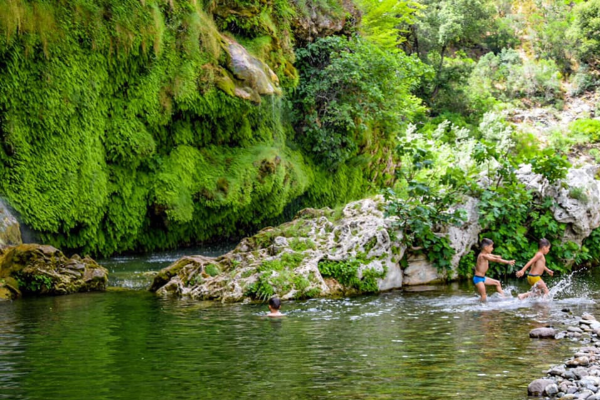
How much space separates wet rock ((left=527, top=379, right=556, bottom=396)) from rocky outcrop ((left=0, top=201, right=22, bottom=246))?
1007cm

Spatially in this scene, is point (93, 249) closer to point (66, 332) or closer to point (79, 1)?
point (79, 1)

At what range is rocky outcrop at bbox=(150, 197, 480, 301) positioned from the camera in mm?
12008

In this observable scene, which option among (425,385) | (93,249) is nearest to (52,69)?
(93,249)

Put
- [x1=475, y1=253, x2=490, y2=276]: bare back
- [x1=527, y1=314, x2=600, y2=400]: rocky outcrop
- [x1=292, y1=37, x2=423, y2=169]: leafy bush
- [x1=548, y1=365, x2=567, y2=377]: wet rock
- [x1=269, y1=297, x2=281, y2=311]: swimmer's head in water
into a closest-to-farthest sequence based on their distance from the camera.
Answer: [x1=527, y1=314, x2=600, y2=400]: rocky outcrop
[x1=548, y1=365, x2=567, y2=377]: wet rock
[x1=269, y1=297, x2=281, y2=311]: swimmer's head in water
[x1=475, y1=253, x2=490, y2=276]: bare back
[x1=292, y1=37, x2=423, y2=169]: leafy bush

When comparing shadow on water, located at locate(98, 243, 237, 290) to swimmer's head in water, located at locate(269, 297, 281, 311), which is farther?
shadow on water, located at locate(98, 243, 237, 290)

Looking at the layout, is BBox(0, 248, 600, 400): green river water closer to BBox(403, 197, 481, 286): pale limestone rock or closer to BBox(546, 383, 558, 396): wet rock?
BBox(546, 383, 558, 396): wet rock

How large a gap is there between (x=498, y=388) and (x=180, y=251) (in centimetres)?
1381

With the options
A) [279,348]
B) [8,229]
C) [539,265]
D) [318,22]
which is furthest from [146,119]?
[279,348]

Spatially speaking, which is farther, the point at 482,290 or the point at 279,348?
the point at 482,290

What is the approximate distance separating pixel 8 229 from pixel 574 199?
40.2 feet

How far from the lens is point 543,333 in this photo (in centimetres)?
777

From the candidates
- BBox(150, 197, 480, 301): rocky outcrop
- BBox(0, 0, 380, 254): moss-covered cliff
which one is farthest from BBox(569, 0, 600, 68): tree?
BBox(150, 197, 480, 301): rocky outcrop

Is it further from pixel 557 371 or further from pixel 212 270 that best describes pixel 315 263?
pixel 557 371

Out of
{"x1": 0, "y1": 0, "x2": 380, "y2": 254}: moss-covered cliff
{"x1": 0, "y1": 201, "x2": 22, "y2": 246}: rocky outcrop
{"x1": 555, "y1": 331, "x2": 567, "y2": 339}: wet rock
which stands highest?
{"x1": 0, "y1": 0, "x2": 380, "y2": 254}: moss-covered cliff
